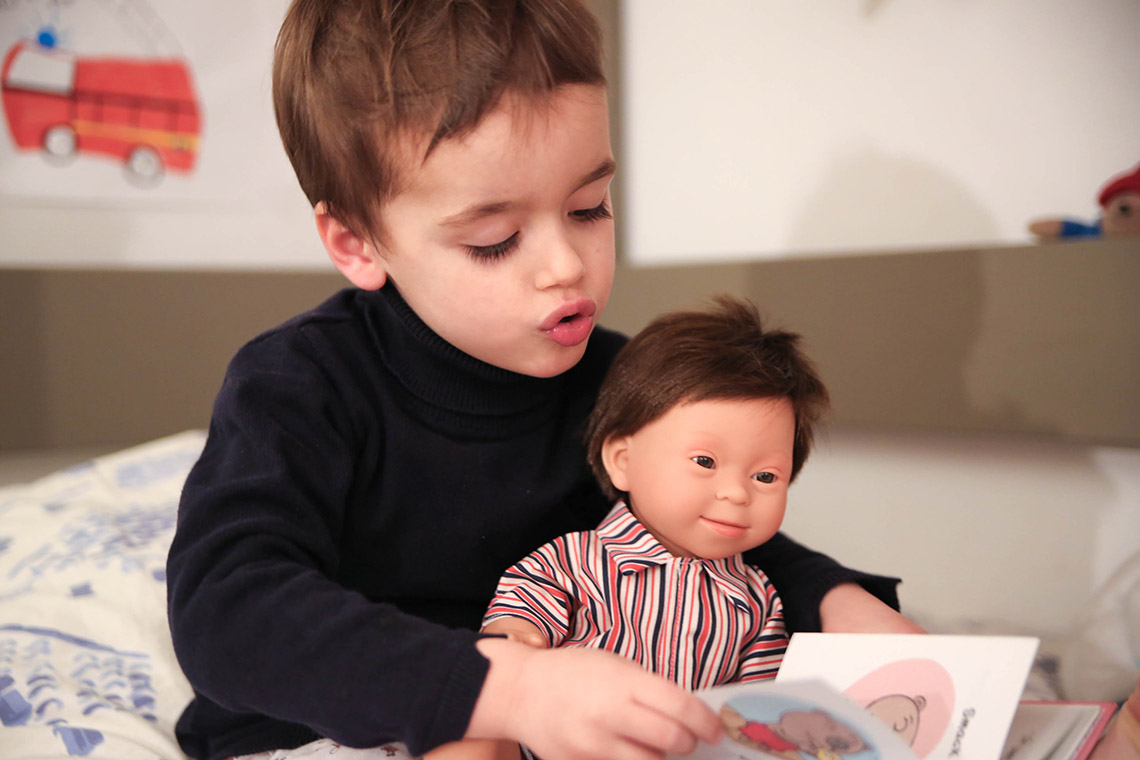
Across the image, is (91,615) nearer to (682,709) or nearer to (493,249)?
(493,249)

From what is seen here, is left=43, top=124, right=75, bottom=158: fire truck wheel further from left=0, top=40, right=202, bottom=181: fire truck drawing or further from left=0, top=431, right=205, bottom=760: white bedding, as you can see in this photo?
left=0, top=431, right=205, bottom=760: white bedding

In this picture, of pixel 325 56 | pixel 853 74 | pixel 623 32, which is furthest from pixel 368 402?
pixel 623 32

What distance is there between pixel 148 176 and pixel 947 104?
1.49 meters

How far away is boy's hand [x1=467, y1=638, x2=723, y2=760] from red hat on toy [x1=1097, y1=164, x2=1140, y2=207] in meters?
1.08

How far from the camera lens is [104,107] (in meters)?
1.73

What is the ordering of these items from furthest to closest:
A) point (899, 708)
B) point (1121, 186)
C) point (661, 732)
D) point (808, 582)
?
point (1121, 186)
point (808, 582)
point (899, 708)
point (661, 732)

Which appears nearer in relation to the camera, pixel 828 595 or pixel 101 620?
pixel 828 595

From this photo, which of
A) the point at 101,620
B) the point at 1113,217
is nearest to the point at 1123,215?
the point at 1113,217

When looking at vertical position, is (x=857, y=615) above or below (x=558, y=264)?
below

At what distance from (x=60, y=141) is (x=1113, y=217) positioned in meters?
1.80

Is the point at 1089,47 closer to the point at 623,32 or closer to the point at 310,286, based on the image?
the point at 623,32

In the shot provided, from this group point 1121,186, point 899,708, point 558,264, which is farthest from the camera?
point 1121,186

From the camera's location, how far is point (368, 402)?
840 mm

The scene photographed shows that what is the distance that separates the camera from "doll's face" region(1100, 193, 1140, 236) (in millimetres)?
1233
